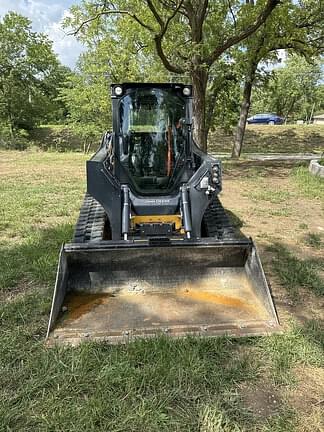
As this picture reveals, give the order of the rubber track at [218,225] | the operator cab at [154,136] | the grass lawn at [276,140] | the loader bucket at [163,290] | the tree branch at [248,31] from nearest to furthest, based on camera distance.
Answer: the loader bucket at [163,290] → the rubber track at [218,225] → the operator cab at [154,136] → the tree branch at [248,31] → the grass lawn at [276,140]

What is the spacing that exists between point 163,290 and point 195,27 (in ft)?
28.0

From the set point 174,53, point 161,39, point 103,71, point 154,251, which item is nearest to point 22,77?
point 103,71

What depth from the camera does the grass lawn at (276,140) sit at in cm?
2719

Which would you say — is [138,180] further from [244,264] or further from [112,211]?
[244,264]

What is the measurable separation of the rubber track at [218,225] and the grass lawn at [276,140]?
22.2 m

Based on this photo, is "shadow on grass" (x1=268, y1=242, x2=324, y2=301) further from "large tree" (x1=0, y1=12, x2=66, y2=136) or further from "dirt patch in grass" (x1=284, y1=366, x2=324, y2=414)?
"large tree" (x1=0, y1=12, x2=66, y2=136)

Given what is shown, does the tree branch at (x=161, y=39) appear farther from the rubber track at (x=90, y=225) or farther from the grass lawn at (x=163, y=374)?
the grass lawn at (x=163, y=374)

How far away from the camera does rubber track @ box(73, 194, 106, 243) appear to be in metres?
4.24

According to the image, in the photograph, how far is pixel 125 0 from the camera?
34.9 ft

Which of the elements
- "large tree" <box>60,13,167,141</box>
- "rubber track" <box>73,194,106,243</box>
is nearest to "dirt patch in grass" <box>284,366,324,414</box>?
"rubber track" <box>73,194,106,243</box>

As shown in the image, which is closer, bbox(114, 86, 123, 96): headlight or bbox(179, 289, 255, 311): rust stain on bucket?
bbox(179, 289, 255, 311): rust stain on bucket

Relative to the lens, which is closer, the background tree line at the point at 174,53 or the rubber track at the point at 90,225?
the rubber track at the point at 90,225

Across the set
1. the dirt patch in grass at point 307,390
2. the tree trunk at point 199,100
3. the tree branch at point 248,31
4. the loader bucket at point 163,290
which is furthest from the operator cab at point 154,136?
the tree trunk at point 199,100

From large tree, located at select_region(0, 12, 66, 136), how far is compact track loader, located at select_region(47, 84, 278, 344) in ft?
82.8
